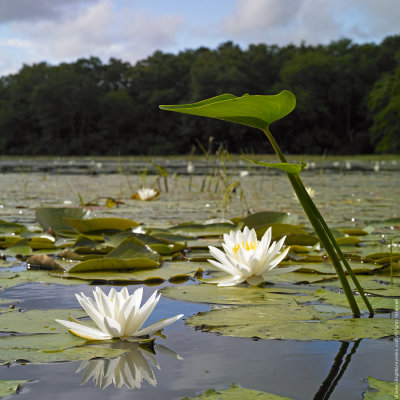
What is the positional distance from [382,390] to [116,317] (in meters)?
0.41

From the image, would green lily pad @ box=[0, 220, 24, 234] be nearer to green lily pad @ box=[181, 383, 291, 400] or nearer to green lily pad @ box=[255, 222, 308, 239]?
green lily pad @ box=[255, 222, 308, 239]

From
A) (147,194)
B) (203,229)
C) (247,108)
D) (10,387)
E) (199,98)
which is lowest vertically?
(10,387)

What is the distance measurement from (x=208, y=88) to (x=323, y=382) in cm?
3170

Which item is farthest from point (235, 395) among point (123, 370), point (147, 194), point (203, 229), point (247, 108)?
point (147, 194)

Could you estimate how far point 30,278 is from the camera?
132 centimetres

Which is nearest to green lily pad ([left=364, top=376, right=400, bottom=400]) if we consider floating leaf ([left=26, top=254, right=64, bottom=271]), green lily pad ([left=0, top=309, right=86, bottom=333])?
green lily pad ([left=0, top=309, right=86, bottom=333])

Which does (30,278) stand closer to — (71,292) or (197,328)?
(71,292)

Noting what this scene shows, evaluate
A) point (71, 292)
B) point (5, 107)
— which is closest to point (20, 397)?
point (71, 292)

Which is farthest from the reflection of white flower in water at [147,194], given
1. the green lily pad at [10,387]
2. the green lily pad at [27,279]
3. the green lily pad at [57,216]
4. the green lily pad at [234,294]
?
the green lily pad at [10,387]

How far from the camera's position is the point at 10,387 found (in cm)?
63

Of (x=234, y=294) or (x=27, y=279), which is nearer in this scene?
(x=234, y=294)

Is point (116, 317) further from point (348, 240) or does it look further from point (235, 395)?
point (348, 240)

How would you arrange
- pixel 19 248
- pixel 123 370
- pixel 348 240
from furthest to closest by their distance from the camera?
pixel 348 240 < pixel 19 248 < pixel 123 370

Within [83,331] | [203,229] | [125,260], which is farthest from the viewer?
[203,229]
